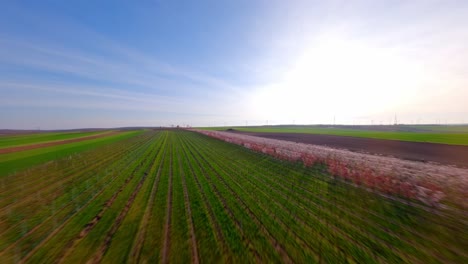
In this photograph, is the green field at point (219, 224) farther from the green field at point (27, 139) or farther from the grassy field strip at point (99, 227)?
the green field at point (27, 139)

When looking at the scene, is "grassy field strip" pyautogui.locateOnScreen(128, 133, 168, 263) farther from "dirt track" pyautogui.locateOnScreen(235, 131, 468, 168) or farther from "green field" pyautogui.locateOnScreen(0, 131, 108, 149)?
"green field" pyautogui.locateOnScreen(0, 131, 108, 149)

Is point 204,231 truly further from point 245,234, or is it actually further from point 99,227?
point 99,227

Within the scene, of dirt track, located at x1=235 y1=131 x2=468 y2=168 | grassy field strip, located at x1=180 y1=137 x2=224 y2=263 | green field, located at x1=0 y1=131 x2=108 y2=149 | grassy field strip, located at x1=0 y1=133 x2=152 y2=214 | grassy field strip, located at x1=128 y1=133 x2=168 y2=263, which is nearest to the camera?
grassy field strip, located at x1=128 y1=133 x2=168 y2=263

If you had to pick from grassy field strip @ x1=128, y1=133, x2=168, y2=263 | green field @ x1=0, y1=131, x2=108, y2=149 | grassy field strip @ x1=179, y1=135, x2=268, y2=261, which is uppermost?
green field @ x1=0, y1=131, x2=108, y2=149

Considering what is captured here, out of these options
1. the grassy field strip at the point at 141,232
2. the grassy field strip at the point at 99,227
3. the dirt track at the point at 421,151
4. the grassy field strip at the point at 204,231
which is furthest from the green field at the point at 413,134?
the grassy field strip at the point at 99,227

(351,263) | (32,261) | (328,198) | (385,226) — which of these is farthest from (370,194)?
(32,261)

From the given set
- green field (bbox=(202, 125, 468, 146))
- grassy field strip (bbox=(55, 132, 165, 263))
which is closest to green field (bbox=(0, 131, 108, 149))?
grassy field strip (bbox=(55, 132, 165, 263))

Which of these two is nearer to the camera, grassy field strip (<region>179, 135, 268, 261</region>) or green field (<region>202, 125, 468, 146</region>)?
grassy field strip (<region>179, 135, 268, 261</region>)

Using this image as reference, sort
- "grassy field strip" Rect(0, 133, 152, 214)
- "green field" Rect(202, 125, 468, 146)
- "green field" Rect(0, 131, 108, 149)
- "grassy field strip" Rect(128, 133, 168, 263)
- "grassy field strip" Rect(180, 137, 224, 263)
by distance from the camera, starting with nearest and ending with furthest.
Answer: "grassy field strip" Rect(128, 133, 168, 263)
"grassy field strip" Rect(180, 137, 224, 263)
"grassy field strip" Rect(0, 133, 152, 214)
"green field" Rect(0, 131, 108, 149)
"green field" Rect(202, 125, 468, 146)

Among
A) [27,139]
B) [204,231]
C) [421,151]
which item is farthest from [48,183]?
[27,139]
